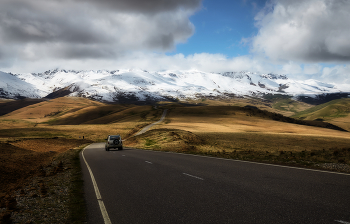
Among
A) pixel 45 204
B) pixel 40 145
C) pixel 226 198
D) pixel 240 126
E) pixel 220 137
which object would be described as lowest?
pixel 40 145

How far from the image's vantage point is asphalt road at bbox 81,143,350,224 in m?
6.62

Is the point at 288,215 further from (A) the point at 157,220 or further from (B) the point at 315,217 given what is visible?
(A) the point at 157,220

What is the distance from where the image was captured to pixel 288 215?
6496mm

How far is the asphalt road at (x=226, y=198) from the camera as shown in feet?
21.7

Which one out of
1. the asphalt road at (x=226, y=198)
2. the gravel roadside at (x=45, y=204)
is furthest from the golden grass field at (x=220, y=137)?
the gravel roadside at (x=45, y=204)

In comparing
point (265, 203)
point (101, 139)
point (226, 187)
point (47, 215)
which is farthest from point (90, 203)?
point (101, 139)

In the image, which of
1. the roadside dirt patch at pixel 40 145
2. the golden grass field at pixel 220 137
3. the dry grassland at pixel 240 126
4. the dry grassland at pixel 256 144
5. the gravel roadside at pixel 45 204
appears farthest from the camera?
the dry grassland at pixel 240 126

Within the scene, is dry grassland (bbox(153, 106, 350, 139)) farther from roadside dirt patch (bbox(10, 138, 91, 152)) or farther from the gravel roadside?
the gravel roadside

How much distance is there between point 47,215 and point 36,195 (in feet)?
8.69

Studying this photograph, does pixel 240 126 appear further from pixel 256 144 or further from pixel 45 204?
pixel 45 204

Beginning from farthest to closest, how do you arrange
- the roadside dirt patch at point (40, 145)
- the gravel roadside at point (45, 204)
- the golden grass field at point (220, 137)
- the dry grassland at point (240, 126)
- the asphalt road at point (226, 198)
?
the dry grassland at point (240, 126) → the roadside dirt patch at point (40, 145) → the golden grass field at point (220, 137) → the gravel roadside at point (45, 204) → the asphalt road at point (226, 198)

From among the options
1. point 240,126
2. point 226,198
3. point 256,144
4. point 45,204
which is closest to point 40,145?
point 256,144

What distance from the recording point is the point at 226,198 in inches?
322

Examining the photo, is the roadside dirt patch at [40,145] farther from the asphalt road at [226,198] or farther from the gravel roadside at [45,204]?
the asphalt road at [226,198]
